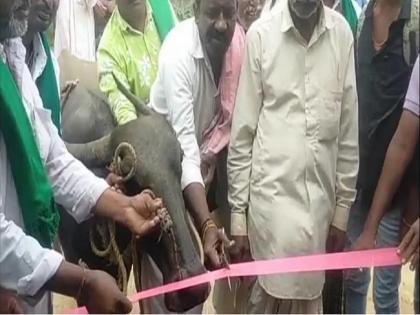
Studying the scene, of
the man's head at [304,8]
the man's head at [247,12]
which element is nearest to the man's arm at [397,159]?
the man's head at [304,8]

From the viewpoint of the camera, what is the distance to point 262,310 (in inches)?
76.6

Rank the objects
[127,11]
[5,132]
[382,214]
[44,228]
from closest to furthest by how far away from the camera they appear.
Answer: [5,132], [44,228], [382,214], [127,11]

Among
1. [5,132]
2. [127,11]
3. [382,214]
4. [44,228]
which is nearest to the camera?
[5,132]

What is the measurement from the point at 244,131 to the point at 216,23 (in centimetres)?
22

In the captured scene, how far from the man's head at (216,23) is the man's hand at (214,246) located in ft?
1.14

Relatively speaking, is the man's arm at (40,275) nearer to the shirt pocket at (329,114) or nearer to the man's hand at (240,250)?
the man's hand at (240,250)

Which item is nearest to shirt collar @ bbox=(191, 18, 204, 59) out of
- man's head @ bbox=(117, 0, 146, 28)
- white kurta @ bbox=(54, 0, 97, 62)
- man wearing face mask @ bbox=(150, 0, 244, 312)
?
man wearing face mask @ bbox=(150, 0, 244, 312)

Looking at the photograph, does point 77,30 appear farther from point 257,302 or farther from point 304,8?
point 257,302

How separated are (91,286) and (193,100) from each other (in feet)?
1.55

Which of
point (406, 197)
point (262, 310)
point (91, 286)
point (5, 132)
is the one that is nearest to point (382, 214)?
point (406, 197)

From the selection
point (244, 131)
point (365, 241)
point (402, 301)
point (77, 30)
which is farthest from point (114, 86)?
point (402, 301)

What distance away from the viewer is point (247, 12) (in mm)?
1937

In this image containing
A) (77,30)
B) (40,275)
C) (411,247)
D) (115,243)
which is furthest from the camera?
(77,30)

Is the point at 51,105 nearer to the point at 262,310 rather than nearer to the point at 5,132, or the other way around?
the point at 5,132
